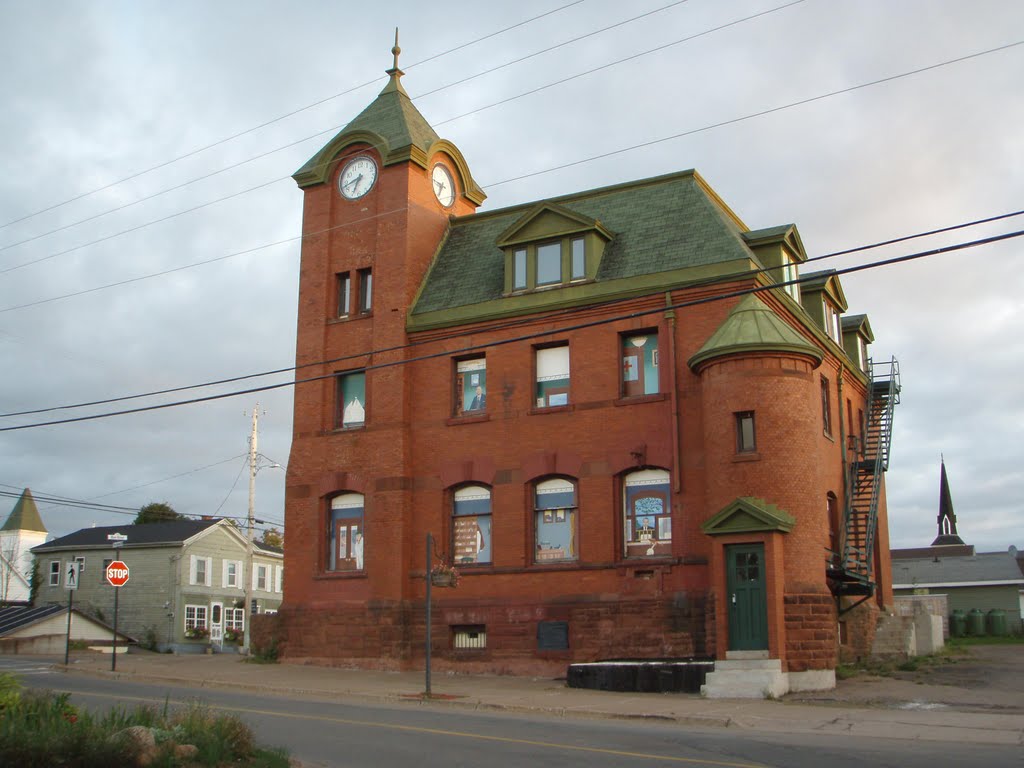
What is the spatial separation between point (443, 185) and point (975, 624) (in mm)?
38675

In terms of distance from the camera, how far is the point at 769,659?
2266 cm

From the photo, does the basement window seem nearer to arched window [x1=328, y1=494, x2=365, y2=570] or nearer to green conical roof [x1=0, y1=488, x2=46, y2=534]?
arched window [x1=328, y1=494, x2=365, y2=570]

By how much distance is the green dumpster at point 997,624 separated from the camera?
5338cm

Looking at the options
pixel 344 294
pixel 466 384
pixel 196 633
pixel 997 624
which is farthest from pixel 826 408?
pixel 196 633

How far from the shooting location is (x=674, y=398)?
86.3 feet

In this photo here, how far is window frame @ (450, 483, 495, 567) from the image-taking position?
28.9m

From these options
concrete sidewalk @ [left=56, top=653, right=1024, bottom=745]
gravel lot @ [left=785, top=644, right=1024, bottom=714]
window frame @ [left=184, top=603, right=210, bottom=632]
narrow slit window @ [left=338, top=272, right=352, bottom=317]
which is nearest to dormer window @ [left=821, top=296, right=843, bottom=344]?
A: gravel lot @ [left=785, top=644, right=1024, bottom=714]

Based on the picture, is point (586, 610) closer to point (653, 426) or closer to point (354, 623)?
point (653, 426)

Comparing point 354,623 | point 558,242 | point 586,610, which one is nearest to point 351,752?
point 586,610

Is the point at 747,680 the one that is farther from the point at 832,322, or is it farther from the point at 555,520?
the point at 832,322

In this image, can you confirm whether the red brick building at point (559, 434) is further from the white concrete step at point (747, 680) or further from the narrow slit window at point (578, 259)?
the white concrete step at point (747, 680)

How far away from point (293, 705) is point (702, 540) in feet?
35.9

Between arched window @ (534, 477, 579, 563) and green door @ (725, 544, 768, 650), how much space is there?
510cm

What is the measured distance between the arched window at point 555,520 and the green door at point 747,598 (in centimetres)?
510
